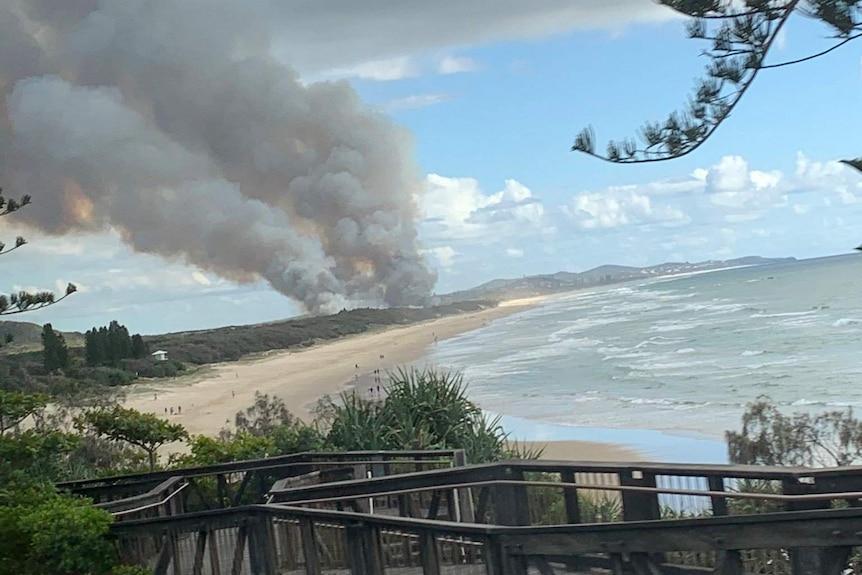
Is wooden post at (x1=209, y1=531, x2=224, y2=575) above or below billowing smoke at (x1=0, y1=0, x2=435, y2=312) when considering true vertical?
below

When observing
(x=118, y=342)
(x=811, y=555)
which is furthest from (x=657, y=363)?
(x=811, y=555)

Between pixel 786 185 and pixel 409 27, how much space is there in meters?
9.86

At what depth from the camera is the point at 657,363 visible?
23.3 meters

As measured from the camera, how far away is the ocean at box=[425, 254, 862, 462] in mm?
16047

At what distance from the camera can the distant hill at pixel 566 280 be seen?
1728 centimetres

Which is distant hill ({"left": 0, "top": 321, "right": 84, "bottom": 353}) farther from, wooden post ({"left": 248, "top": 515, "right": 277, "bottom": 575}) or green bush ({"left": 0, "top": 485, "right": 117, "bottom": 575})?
wooden post ({"left": 248, "top": 515, "right": 277, "bottom": 575})

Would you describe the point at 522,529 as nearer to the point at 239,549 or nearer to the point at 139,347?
the point at 239,549

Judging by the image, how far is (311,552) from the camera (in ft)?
15.8

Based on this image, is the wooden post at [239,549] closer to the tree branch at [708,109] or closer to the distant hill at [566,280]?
the tree branch at [708,109]

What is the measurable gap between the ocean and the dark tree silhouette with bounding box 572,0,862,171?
7.09m

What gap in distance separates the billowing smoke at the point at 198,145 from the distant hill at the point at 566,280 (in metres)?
2.71

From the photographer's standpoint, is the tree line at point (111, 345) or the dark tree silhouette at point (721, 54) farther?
the tree line at point (111, 345)

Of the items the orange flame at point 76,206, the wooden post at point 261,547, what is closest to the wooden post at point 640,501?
the wooden post at point 261,547

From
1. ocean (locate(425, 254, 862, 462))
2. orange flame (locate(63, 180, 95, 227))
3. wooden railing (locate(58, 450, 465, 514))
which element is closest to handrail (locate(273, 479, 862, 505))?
wooden railing (locate(58, 450, 465, 514))
